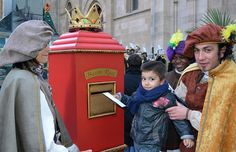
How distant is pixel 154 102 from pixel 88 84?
588mm

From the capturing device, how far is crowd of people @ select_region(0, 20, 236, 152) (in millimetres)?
1814

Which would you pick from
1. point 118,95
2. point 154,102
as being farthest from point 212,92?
point 118,95

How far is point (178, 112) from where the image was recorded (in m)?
2.41

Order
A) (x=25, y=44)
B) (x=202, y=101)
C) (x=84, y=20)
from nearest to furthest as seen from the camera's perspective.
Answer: (x=25, y=44) → (x=202, y=101) → (x=84, y=20)

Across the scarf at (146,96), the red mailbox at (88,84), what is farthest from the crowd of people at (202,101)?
the red mailbox at (88,84)

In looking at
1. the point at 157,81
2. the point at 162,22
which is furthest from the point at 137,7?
the point at 157,81

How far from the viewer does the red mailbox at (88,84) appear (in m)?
2.41

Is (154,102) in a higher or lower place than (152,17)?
lower

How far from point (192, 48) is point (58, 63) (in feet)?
3.55

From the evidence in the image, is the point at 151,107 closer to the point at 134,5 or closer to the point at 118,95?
the point at 118,95

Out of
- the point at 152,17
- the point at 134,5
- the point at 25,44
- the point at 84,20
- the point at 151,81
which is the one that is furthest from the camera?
the point at 134,5

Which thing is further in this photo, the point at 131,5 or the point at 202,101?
the point at 131,5

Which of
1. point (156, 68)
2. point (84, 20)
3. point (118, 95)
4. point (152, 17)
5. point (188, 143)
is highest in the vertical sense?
point (152, 17)

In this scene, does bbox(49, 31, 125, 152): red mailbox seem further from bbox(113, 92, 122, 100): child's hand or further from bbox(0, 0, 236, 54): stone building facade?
bbox(0, 0, 236, 54): stone building facade
